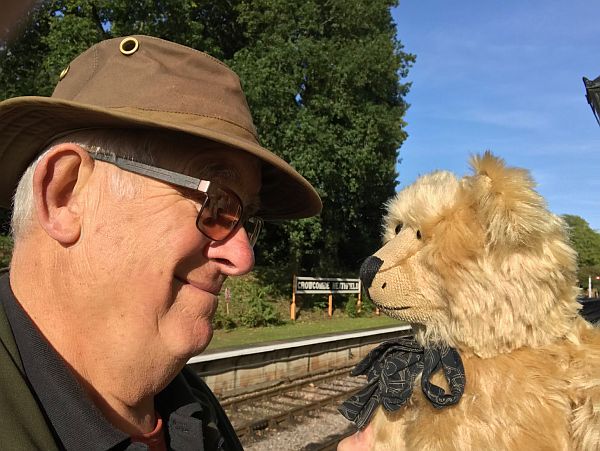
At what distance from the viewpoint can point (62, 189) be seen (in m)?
1.28

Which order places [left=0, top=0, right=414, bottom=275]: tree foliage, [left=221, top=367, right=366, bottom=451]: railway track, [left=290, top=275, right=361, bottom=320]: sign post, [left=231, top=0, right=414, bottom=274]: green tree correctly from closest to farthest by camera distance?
[left=221, top=367, right=366, bottom=451]: railway track
[left=290, top=275, right=361, bottom=320]: sign post
[left=0, top=0, right=414, bottom=275]: tree foliage
[left=231, top=0, right=414, bottom=274]: green tree

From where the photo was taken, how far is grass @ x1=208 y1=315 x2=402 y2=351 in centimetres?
1032

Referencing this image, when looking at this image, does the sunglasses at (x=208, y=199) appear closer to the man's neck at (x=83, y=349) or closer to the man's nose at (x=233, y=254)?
the man's nose at (x=233, y=254)

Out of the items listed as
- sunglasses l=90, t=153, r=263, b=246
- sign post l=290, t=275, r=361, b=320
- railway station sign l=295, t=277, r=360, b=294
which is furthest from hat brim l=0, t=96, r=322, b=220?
railway station sign l=295, t=277, r=360, b=294

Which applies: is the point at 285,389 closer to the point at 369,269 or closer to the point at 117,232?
the point at 369,269

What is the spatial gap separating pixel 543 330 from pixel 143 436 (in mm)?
1651

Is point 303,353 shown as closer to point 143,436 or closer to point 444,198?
point 444,198

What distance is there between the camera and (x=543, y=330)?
215cm

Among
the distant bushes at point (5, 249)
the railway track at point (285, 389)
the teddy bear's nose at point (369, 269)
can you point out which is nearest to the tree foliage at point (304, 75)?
the distant bushes at point (5, 249)

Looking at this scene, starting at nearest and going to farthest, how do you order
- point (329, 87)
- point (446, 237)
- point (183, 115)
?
point (183, 115)
point (446, 237)
point (329, 87)

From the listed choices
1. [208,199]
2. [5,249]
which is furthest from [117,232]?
[5,249]

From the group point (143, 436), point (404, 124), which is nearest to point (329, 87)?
point (404, 124)

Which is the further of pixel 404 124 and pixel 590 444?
pixel 404 124

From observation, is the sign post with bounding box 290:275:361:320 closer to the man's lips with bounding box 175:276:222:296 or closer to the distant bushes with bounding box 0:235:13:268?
the distant bushes with bounding box 0:235:13:268
